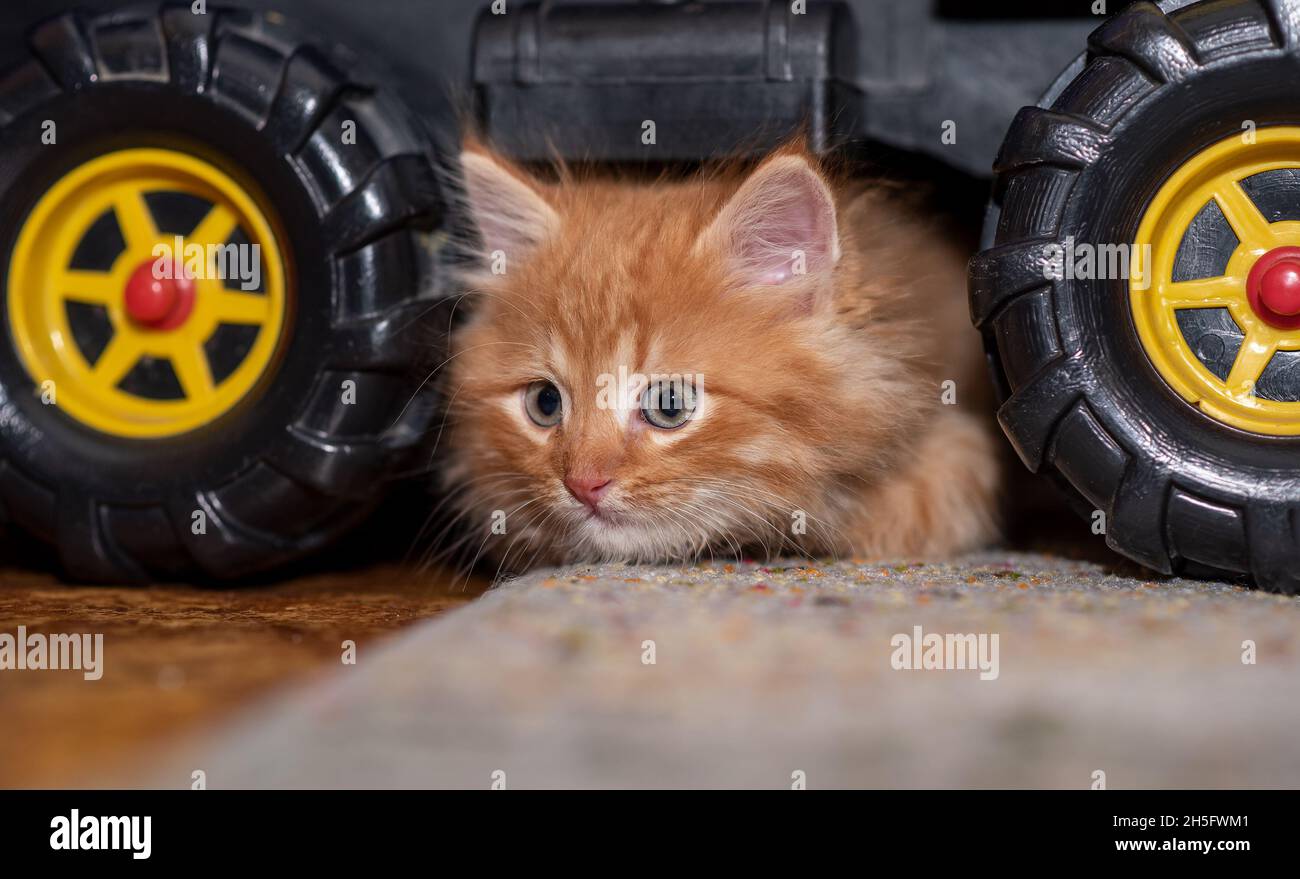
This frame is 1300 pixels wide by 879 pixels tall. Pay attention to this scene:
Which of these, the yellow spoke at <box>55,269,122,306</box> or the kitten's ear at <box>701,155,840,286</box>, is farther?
the yellow spoke at <box>55,269,122,306</box>

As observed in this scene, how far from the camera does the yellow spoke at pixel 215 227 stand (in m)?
2.29

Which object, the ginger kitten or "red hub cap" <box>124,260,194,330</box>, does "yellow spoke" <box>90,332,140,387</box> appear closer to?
"red hub cap" <box>124,260,194,330</box>

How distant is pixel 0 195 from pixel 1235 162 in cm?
221

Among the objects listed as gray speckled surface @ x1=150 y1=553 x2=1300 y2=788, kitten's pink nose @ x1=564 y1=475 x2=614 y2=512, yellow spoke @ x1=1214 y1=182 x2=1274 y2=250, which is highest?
yellow spoke @ x1=1214 y1=182 x2=1274 y2=250

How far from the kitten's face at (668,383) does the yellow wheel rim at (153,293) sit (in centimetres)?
43

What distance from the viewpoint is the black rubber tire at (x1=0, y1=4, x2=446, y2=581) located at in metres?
2.18

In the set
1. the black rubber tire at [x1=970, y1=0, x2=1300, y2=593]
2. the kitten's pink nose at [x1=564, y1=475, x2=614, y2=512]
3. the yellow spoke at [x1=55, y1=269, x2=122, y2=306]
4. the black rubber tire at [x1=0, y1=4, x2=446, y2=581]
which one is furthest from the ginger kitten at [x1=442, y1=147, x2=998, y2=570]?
the yellow spoke at [x1=55, y1=269, x2=122, y2=306]

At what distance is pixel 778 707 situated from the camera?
128 centimetres

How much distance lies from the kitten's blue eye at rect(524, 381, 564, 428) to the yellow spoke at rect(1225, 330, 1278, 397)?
1.16 m

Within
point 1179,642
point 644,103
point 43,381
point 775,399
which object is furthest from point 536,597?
A: point 43,381

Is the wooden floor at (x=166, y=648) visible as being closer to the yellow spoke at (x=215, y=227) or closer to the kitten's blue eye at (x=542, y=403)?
the kitten's blue eye at (x=542, y=403)

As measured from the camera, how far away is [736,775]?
1189 millimetres

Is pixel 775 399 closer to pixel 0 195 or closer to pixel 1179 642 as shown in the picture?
pixel 1179 642

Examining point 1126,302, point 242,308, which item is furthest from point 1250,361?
point 242,308
